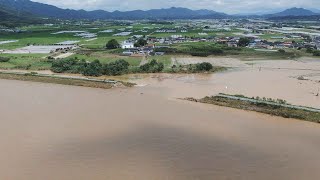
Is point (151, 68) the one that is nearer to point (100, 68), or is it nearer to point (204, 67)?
point (100, 68)

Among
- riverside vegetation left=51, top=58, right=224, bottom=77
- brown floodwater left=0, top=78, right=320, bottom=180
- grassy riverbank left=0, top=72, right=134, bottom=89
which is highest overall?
riverside vegetation left=51, top=58, right=224, bottom=77

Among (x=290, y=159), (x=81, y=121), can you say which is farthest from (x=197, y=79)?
(x=290, y=159)

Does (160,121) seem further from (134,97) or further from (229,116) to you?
(134,97)

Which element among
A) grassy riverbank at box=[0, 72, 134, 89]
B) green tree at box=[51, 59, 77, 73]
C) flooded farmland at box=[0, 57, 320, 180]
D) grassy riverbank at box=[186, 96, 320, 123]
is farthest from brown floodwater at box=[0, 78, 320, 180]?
green tree at box=[51, 59, 77, 73]

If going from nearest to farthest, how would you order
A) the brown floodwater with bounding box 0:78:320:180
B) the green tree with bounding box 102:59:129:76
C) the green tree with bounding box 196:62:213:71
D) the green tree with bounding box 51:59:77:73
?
1. the brown floodwater with bounding box 0:78:320:180
2. the green tree with bounding box 102:59:129:76
3. the green tree with bounding box 196:62:213:71
4. the green tree with bounding box 51:59:77:73

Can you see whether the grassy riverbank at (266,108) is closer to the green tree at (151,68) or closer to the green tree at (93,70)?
the green tree at (151,68)

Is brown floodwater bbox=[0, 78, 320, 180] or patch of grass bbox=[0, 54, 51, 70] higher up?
patch of grass bbox=[0, 54, 51, 70]

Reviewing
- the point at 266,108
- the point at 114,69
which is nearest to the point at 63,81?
the point at 114,69

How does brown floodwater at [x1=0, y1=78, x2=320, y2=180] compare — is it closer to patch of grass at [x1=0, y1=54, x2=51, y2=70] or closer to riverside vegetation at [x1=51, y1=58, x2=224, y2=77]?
riverside vegetation at [x1=51, y1=58, x2=224, y2=77]
